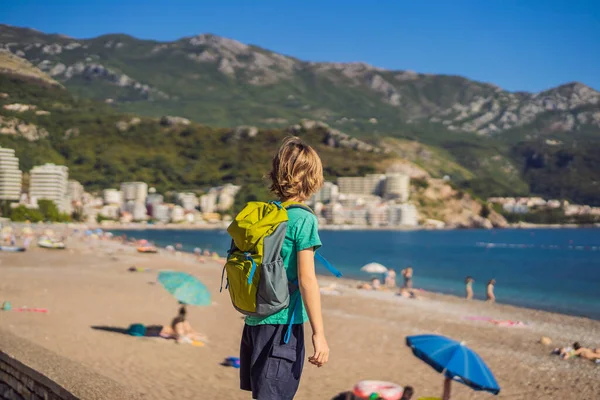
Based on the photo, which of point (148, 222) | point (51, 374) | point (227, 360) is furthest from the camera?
point (148, 222)

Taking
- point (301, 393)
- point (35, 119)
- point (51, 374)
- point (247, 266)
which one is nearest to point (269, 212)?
point (247, 266)

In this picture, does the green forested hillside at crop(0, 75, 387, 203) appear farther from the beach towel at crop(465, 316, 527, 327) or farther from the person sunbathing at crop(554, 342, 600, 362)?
the person sunbathing at crop(554, 342, 600, 362)

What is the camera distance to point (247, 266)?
2594 mm

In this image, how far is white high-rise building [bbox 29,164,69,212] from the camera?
93438 millimetres

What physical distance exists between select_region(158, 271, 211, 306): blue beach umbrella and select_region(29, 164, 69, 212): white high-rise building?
8642 cm

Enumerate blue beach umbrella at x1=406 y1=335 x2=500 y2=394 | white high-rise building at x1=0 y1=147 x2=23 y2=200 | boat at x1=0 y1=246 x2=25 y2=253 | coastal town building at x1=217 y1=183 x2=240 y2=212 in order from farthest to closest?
1. coastal town building at x1=217 y1=183 x2=240 y2=212
2. white high-rise building at x1=0 y1=147 x2=23 y2=200
3. boat at x1=0 y1=246 x2=25 y2=253
4. blue beach umbrella at x1=406 y1=335 x2=500 y2=394

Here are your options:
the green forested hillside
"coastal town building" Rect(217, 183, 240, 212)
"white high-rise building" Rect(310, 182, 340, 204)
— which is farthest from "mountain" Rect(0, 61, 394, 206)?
"white high-rise building" Rect(310, 182, 340, 204)

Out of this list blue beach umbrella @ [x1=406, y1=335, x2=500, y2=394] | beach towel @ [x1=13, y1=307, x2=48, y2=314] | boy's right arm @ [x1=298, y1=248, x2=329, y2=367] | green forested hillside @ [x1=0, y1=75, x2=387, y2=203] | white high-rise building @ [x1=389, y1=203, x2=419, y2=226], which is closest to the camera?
boy's right arm @ [x1=298, y1=248, x2=329, y2=367]

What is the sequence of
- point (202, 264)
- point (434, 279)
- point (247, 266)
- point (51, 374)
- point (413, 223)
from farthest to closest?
point (413, 223)
point (434, 279)
point (202, 264)
point (51, 374)
point (247, 266)

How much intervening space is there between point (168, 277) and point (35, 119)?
12220cm

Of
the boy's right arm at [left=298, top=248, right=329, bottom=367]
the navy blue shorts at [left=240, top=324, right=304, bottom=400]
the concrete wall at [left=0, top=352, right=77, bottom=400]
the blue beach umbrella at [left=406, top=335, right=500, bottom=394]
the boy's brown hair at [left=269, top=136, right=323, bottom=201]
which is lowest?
the blue beach umbrella at [left=406, top=335, right=500, bottom=394]

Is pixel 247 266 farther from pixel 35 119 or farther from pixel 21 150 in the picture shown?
pixel 35 119

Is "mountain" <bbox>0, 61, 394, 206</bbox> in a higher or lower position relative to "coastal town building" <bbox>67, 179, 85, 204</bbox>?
higher

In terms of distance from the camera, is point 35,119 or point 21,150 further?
point 35,119
